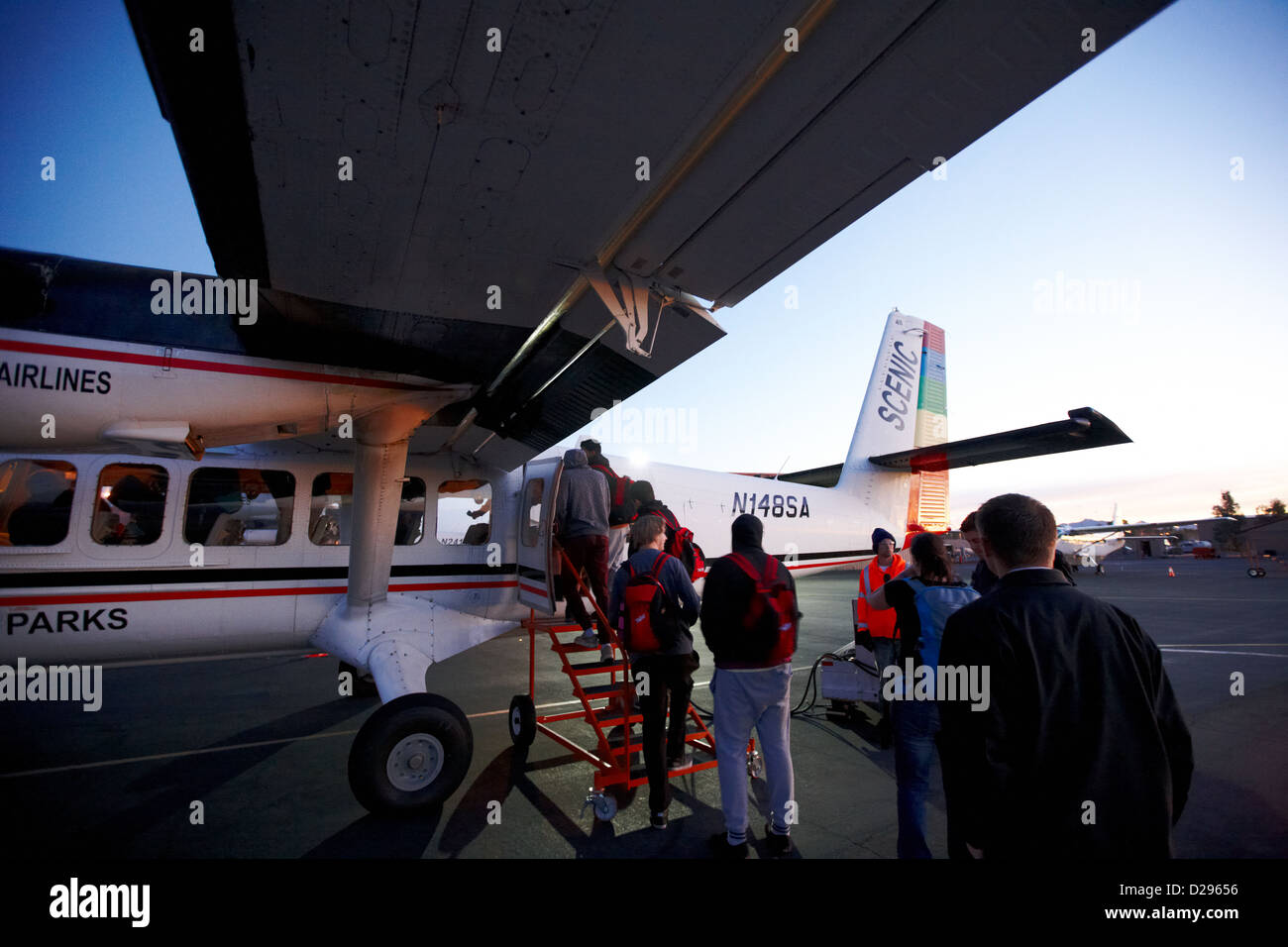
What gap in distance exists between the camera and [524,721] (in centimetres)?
496

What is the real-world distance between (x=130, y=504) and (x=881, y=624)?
6499 millimetres

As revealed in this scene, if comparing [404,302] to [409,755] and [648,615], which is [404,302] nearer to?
[648,615]

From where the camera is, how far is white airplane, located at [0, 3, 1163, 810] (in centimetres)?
180

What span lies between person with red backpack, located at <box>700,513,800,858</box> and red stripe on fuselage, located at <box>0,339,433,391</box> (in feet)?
8.55

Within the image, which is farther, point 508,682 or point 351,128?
point 508,682

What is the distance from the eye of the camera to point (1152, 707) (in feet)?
5.04

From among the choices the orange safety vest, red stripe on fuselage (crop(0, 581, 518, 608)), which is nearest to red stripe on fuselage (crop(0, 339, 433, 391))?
red stripe on fuselage (crop(0, 581, 518, 608))

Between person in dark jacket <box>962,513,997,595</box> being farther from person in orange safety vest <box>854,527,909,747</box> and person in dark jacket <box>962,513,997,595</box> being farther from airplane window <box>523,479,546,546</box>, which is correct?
airplane window <box>523,479,546,546</box>

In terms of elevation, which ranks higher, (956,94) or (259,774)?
(956,94)

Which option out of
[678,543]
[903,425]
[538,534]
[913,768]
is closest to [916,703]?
[913,768]

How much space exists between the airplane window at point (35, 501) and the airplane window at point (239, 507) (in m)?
0.80

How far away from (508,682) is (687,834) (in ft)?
15.0

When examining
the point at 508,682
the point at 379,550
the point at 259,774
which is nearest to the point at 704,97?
the point at 379,550
